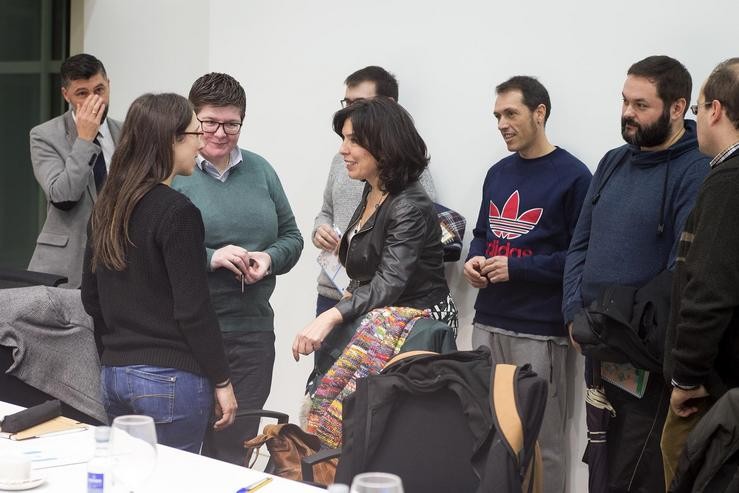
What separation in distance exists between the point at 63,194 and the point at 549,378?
2047 millimetres

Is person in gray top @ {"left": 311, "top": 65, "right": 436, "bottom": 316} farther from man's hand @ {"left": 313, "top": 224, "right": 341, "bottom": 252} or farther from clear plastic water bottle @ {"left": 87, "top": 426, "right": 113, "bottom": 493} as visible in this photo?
clear plastic water bottle @ {"left": 87, "top": 426, "right": 113, "bottom": 493}

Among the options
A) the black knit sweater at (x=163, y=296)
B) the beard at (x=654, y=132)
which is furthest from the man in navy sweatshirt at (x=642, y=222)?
the black knit sweater at (x=163, y=296)

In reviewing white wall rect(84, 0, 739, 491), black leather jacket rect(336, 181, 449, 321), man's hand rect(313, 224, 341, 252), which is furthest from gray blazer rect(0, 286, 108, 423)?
white wall rect(84, 0, 739, 491)

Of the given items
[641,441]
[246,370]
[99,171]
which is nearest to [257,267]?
[246,370]

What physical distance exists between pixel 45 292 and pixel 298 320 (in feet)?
6.58

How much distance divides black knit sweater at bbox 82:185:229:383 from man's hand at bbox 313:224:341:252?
129 cm

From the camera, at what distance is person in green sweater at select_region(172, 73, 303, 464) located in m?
3.18

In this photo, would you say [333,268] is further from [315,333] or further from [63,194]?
[63,194]

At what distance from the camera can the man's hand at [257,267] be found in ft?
10.3

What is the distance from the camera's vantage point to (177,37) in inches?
220

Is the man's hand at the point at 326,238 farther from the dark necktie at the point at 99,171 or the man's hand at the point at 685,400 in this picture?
the man's hand at the point at 685,400

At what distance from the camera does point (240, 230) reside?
3234 millimetres

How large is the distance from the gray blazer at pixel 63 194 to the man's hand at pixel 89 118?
45 millimetres

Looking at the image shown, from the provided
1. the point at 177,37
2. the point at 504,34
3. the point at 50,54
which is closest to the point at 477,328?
Result: the point at 504,34
